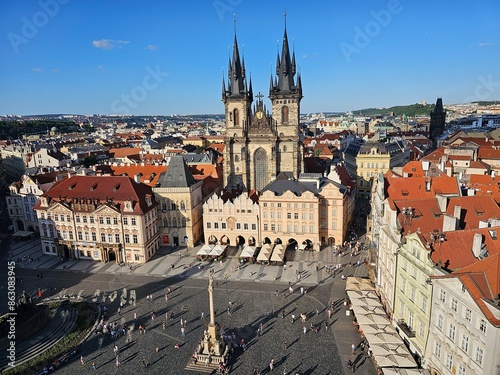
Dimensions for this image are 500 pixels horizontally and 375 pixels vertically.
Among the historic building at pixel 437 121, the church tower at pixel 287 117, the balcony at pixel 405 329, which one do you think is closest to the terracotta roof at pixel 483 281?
the balcony at pixel 405 329

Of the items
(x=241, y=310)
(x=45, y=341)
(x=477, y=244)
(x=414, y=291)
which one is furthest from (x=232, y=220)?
(x=477, y=244)

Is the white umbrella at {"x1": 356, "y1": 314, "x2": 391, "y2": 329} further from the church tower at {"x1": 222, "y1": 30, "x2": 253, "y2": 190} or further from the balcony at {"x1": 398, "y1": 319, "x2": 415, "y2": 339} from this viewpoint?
the church tower at {"x1": 222, "y1": 30, "x2": 253, "y2": 190}

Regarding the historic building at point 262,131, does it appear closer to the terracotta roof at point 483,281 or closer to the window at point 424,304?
the window at point 424,304

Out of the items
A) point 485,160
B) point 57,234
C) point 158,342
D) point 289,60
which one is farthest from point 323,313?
point 485,160

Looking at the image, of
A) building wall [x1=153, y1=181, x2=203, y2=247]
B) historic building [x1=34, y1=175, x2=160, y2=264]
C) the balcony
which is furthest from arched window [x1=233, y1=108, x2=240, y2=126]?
the balcony

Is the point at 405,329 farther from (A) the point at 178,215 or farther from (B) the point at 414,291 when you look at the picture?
(A) the point at 178,215

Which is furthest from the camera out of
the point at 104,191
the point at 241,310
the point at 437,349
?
the point at 104,191

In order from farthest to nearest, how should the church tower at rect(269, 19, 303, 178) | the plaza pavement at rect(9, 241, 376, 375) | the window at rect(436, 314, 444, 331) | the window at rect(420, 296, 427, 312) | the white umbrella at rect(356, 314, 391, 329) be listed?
1. the church tower at rect(269, 19, 303, 178)
2. the white umbrella at rect(356, 314, 391, 329)
3. the plaza pavement at rect(9, 241, 376, 375)
4. the window at rect(420, 296, 427, 312)
5. the window at rect(436, 314, 444, 331)
